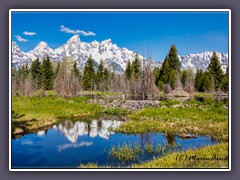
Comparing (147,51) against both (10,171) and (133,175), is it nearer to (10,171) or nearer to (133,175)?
(133,175)

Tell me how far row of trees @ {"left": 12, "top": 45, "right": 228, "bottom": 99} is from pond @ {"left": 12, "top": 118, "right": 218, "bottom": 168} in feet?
4.31

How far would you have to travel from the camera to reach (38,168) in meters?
5.81

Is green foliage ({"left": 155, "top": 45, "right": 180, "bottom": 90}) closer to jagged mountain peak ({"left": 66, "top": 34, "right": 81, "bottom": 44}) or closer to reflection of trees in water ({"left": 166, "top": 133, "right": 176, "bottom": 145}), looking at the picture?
reflection of trees in water ({"left": 166, "top": 133, "right": 176, "bottom": 145})

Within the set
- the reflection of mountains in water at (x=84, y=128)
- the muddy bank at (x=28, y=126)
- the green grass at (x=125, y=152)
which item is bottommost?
the green grass at (x=125, y=152)

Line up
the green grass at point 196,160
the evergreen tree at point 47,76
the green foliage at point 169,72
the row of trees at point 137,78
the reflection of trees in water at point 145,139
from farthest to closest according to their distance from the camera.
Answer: the green foliage at point 169,72 < the evergreen tree at point 47,76 < the reflection of trees in water at point 145,139 < the row of trees at point 137,78 < the green grass at point 196,160

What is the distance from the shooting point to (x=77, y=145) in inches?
293

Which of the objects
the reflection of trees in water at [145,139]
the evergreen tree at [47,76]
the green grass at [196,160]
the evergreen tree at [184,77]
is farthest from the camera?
the evergreen tree at [184,77]

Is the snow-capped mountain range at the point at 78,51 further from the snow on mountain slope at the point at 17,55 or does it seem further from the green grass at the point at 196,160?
the green grass at the point at 196,160

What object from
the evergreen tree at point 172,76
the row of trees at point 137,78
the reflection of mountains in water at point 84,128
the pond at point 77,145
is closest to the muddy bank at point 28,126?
the pond at point 77,145

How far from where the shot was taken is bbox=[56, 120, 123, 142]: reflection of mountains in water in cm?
831

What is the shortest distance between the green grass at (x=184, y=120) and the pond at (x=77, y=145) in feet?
1.40

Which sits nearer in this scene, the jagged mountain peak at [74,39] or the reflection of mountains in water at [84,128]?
the jagged mountain peak at [74,39]

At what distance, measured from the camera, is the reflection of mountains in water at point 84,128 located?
8.31 m
